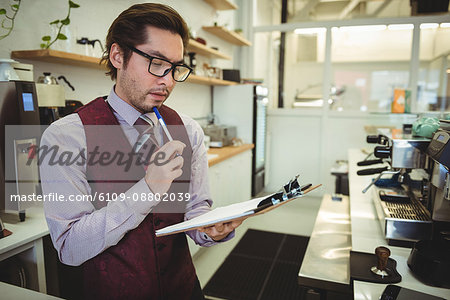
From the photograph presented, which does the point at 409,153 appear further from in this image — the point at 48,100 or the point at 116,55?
the point at 48,100

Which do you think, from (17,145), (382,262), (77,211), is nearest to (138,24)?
(77,211)

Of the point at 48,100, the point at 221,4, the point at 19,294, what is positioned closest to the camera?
the point at 19,294

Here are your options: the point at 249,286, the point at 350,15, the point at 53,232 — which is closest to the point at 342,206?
the point at 249,286

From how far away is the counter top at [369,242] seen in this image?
3.40ft

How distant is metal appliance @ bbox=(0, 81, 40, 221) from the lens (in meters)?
1.40

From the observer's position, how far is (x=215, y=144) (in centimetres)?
386

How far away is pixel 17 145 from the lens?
4.65 ft

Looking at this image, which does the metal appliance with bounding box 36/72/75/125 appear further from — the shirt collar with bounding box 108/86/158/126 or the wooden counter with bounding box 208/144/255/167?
the wooden counter with bounding box 208/144/255/167

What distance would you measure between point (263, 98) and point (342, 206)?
2.56 meters

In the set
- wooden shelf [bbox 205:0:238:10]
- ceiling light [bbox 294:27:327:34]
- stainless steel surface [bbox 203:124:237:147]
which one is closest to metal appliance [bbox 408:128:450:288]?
stainless steel surface [bbox 203:124:237:147]

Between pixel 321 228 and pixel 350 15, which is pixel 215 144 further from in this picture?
pixel 350 15

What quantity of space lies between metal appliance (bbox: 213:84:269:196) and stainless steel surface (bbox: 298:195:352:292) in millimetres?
2186

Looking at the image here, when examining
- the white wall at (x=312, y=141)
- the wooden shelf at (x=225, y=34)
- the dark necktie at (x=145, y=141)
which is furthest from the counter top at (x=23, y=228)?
the white wall at (x=312, y=141)

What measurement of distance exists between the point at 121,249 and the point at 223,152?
2532 mm
